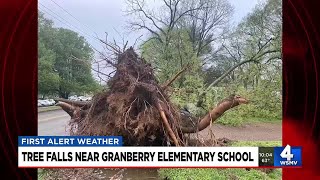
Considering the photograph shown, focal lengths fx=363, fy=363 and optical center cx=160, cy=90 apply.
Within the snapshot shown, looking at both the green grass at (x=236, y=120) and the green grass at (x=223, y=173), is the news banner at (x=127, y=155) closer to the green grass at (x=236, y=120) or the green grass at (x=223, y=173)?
the green grass at (x=223, y=173)

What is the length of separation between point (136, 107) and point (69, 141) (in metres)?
0.50

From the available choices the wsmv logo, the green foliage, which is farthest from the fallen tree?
the wsmv logo

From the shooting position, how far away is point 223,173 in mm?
2357

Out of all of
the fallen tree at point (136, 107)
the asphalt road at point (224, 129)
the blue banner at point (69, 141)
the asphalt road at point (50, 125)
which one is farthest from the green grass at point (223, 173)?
the asphalt road at point (50, 125)


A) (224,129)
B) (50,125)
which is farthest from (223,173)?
(50,125)

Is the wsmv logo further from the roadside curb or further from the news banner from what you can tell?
the roadside curb

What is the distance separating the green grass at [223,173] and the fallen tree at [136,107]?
194 millimetres

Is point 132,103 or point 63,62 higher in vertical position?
point 63,62

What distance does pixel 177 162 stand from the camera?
7.52 feet

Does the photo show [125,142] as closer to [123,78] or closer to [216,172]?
[123,78]

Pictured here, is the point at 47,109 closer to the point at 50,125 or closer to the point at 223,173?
the point at 50,125

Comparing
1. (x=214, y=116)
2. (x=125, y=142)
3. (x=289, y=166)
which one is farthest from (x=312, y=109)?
(x=125, y=142)

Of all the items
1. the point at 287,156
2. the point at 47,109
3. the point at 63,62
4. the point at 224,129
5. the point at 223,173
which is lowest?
the point at 223,173

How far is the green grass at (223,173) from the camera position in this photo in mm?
2344
